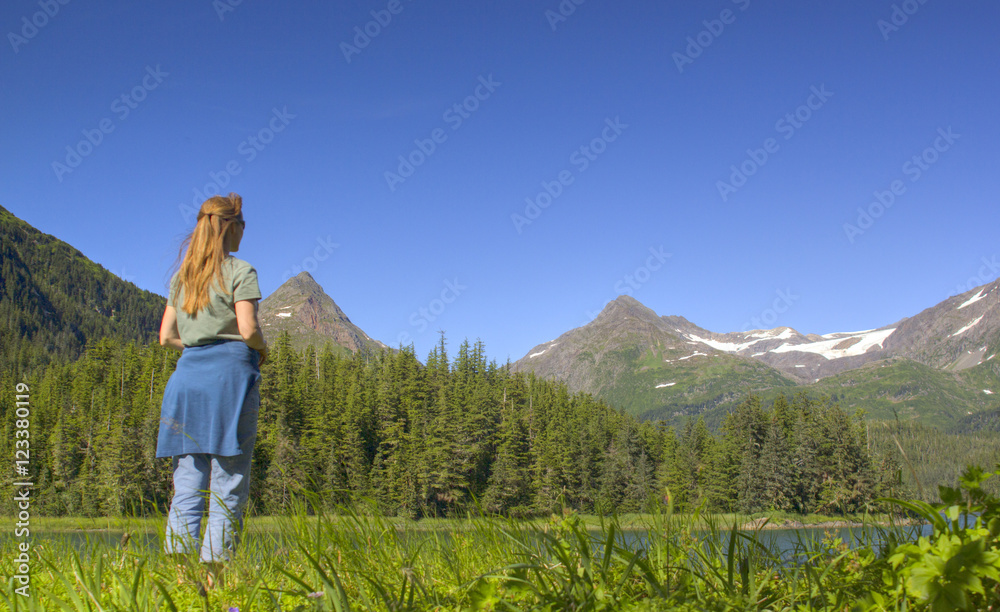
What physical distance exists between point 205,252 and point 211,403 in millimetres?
998

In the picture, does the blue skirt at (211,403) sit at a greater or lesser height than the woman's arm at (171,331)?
lesser

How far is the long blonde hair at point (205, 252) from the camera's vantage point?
153 inches

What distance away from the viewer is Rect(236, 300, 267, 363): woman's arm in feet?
12.3

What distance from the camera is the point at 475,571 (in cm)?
288

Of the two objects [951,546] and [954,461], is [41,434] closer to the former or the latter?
[951,546]

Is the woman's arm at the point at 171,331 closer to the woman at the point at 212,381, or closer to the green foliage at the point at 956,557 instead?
the woman at the point at 212,381

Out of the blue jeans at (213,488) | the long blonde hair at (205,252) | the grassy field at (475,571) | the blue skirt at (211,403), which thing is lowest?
the grassy field at (475,571)

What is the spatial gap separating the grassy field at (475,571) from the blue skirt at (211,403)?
47cm

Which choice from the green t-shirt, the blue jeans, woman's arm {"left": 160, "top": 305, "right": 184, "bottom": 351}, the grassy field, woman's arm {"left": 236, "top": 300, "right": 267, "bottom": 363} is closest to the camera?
the grassy field

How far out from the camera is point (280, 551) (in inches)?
118

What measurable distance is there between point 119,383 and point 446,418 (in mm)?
45385

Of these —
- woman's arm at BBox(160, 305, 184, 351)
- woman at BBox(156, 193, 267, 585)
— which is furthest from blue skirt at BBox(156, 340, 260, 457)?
woman's arm at BBox(160, 305, 184, 351)

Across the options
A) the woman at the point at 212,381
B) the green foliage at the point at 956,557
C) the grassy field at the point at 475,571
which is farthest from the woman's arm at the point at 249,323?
the green foliage at the point at 956,557

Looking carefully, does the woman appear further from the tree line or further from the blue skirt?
the tree line
